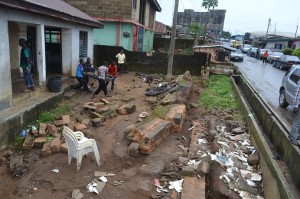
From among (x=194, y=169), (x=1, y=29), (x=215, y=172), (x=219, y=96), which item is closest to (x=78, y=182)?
(x=194, y=169)

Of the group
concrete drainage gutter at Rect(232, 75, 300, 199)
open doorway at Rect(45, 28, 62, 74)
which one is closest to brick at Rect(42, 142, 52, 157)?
concrete drainage gutter at Rect(232, 75, 300, 199)

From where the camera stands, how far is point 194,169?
17.6ft

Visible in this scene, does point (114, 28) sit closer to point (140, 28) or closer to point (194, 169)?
point (140, 28)

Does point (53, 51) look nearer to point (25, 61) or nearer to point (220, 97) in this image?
point (25, 61)

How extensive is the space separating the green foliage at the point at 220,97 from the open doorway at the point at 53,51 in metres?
7.23

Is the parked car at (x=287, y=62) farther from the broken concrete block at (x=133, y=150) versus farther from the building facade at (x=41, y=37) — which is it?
the broken concrete block at (x=133, y=150)

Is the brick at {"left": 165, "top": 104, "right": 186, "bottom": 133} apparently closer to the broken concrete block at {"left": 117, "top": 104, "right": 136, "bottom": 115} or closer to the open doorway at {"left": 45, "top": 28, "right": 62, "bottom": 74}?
the broken concrete block at {"left": 117, "top": 104, "right": 136, "bottom": 115}

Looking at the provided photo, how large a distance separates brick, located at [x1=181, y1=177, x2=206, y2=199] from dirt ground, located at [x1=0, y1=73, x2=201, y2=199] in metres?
0.62

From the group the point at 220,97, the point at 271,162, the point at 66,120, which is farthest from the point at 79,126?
the point at 220,97

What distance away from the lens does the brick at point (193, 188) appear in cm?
467

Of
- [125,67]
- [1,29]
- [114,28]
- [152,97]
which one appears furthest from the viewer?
[114,28]

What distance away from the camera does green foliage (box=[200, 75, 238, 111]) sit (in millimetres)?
10267

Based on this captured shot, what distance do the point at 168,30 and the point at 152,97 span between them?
41.7 metres

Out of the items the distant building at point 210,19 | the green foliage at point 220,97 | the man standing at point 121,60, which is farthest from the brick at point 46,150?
the distant building at point 210,19
